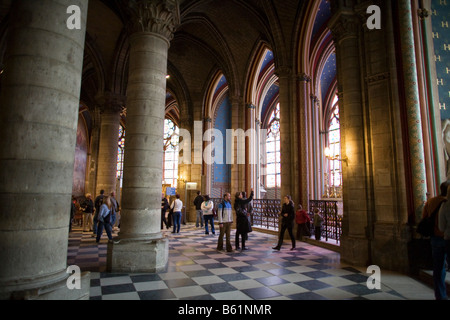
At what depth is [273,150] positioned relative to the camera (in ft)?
84.5

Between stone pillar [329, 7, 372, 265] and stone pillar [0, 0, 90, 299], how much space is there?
5380 millimetres

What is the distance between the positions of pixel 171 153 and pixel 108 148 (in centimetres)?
1783

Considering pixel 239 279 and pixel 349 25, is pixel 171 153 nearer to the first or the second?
pixel 349 25

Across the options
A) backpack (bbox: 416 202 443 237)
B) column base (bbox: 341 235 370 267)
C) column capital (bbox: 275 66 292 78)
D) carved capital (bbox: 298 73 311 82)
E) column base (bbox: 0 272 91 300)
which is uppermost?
column capital (bbox: 275 66 292 78)

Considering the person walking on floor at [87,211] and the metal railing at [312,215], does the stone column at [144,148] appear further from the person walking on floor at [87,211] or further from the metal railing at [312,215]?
the person walking on floor at [87,211]

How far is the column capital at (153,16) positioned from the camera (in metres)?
6.31

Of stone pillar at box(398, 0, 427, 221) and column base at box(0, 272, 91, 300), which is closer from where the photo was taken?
column base at box(0, 272, 91, 300)

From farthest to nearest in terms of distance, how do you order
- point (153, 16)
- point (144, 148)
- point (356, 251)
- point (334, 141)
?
1. point (334, 141)
2. point (153, 16)
3. point (356, 251)
4. point (144, 148)

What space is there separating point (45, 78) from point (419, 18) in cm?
725

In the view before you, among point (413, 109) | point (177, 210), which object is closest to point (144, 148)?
point (413, 109)

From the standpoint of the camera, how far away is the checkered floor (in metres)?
4.05

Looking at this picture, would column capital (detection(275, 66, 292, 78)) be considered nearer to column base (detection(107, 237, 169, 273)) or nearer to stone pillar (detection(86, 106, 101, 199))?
column base (detection(107, 237, 169, 273))

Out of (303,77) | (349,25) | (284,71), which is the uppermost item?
(284,71)

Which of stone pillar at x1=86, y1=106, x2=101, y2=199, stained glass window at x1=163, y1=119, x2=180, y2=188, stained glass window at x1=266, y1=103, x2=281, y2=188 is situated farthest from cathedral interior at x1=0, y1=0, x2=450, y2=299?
stained glass window at x1=163, y1=119, x2=180, y2=188
